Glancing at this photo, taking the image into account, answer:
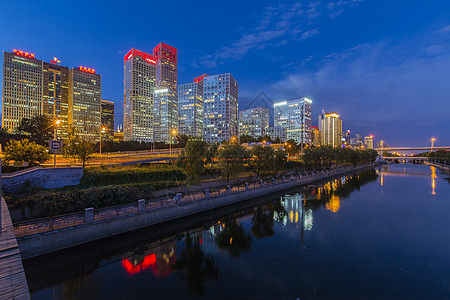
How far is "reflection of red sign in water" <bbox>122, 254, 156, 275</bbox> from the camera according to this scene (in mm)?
13367

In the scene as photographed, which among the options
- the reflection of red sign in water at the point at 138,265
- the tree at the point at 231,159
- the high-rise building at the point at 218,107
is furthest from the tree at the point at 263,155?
the high-rise building at the point at 218,107

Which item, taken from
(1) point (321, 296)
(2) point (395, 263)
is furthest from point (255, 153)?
(1) point (321, 296)

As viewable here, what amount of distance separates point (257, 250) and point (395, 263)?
9.21m

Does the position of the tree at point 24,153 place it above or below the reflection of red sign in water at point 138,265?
above

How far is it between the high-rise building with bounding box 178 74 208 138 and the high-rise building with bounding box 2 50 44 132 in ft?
353

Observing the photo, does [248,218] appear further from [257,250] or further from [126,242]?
[126,242]

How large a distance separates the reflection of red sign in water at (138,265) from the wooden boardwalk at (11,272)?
575 centimetres

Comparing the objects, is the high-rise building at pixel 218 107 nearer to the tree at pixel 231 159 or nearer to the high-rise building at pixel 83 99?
the high-rise building at pixel 83 99

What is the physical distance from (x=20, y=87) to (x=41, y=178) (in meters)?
206

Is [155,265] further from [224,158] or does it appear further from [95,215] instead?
[224,158]

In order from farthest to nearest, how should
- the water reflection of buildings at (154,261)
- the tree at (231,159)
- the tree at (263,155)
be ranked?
the tree at (263,155)
the tree at (231,159)
the water reflection of buildings at (154,261)

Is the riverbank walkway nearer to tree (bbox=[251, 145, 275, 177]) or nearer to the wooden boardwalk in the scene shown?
the wooden boardwalk

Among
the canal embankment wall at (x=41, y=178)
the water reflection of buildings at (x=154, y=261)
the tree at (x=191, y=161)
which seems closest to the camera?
the water reflection of buildings at (x=154, y=261)

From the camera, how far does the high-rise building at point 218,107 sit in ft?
595
